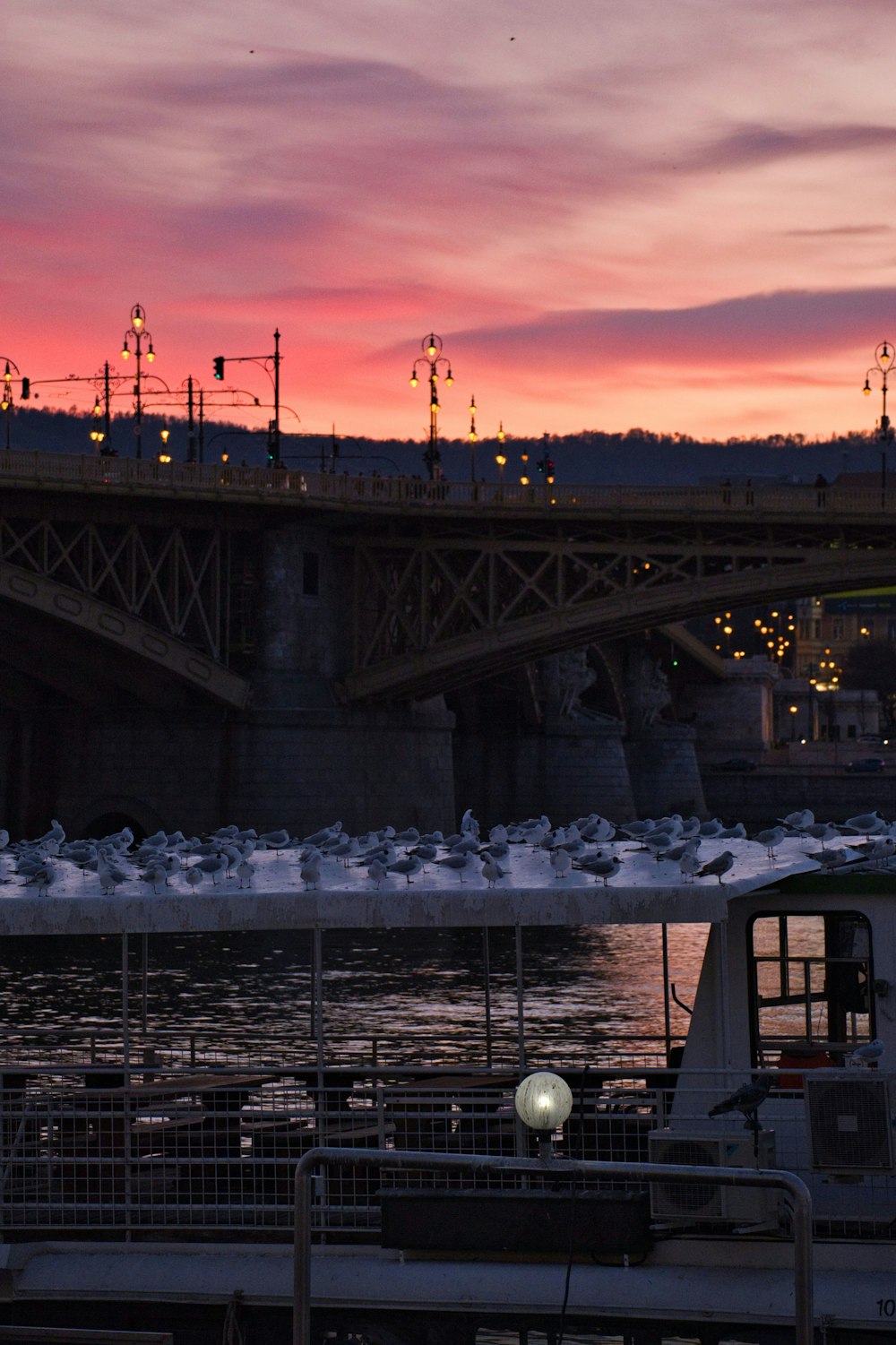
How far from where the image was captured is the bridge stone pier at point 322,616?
60.3 m

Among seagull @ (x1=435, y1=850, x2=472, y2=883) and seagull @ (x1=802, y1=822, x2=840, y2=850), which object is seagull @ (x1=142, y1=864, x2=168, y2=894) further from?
seagull @ (x1=802, y1=822, x2=840, y2=850)

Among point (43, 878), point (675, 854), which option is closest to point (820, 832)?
point (675, 854)

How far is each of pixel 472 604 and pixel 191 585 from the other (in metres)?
9.20

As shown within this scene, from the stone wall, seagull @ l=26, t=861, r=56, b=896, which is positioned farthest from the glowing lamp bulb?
the stone wall

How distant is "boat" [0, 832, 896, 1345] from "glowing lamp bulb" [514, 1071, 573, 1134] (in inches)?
7.5

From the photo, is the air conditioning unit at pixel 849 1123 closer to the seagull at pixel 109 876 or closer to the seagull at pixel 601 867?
the seagull at pixel 601 867

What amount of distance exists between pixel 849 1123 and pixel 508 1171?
84.1 inches

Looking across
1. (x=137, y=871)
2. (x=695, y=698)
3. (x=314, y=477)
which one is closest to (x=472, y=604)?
(x=314, y=477)

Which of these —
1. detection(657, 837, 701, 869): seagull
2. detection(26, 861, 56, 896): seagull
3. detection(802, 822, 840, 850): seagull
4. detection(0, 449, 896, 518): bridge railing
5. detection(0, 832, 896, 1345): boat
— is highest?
detection(0, 449, 896, 518): bridge railing

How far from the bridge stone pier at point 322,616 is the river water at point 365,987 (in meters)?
11.3

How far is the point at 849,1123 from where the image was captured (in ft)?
41.0

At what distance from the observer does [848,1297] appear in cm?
1257

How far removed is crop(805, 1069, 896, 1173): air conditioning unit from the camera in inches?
491

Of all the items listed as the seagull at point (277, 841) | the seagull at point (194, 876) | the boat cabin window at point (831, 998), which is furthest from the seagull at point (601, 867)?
the seagull at point (277, 841)
